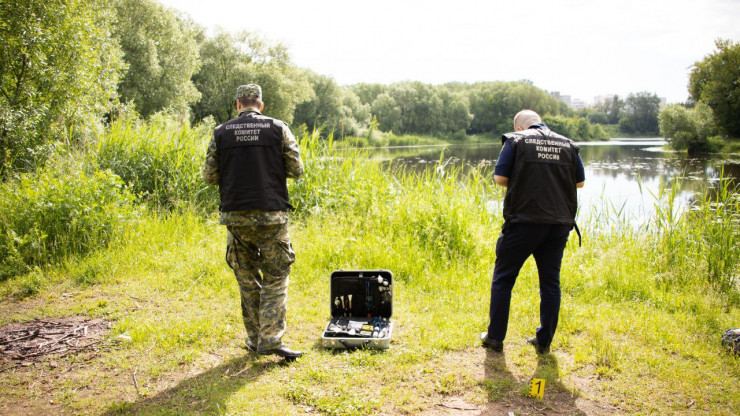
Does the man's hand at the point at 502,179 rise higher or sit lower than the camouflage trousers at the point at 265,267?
higher

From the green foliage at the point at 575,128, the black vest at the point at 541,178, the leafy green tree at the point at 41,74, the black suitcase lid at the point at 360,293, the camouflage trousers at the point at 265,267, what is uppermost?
the green foliage at the point at 575,128

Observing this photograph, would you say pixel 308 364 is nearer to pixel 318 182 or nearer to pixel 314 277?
pixel 314 277

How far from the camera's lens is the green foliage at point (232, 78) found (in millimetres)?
36562

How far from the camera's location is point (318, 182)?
27.4ft

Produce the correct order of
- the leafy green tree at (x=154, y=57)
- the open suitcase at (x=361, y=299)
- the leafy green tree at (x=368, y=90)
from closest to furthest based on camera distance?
the open suitcase at (x=361, y=299) < the leafy green tree at (x=154, y=57) < the leafy green tree at (x=368, y=90)

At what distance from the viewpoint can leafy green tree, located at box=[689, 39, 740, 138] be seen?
115ft

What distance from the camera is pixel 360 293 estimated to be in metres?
4.44

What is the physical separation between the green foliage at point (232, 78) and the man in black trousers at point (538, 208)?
3381 cm

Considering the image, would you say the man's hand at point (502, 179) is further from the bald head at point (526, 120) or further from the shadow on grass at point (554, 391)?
the shadow on grass at point (554, 391)

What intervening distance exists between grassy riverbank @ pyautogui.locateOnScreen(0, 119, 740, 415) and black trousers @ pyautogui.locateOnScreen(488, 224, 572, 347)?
1.05 ft

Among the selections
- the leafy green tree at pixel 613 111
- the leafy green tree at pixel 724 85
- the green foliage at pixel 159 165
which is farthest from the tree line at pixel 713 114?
the leafy green tree at pixel 613 111

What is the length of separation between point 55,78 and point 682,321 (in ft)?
33.6

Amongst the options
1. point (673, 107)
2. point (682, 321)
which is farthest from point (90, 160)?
point (673, 107)

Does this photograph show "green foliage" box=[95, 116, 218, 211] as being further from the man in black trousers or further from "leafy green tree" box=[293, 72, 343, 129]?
"leafy green tree" box=[293, 72, 343, 129]
